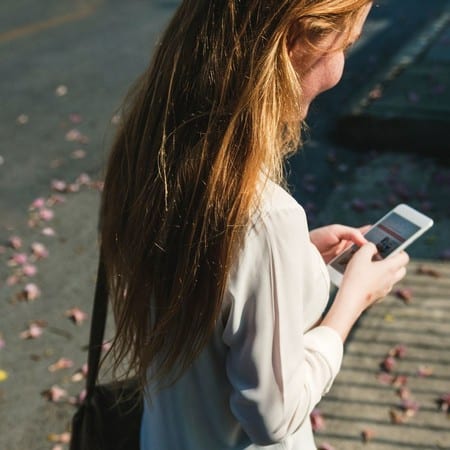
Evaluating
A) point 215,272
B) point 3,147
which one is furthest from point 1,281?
point 215,272

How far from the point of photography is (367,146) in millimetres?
5543

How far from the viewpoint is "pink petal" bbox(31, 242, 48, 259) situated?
175 inches

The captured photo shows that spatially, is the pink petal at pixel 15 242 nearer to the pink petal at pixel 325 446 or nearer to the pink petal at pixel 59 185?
the pink petal at pixel 59 185

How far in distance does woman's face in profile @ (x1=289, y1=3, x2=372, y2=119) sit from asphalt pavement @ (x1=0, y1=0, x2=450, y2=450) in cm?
90

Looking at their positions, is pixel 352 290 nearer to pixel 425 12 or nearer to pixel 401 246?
pixel 401 246

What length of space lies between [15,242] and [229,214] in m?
3.73

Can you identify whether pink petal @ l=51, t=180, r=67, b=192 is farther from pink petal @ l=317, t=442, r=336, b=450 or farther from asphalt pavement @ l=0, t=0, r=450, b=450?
pink petal @ l=317, t=442, r=336, b=450

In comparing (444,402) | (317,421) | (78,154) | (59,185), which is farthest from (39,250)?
(444,402)

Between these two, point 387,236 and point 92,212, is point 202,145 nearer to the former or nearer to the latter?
point 387,236

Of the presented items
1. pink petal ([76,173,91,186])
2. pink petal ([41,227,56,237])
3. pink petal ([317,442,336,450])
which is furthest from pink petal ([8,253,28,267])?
pink petal ([317,442,336,450])

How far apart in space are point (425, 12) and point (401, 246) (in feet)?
27.0

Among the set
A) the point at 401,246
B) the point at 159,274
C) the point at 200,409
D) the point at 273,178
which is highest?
the point at 273,178

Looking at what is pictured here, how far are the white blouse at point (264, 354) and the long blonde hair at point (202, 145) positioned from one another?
4cm

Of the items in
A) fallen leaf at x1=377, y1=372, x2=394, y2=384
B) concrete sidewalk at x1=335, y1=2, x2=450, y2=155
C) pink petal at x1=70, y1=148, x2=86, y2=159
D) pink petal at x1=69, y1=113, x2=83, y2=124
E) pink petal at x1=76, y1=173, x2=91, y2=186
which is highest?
concrete sidewalk at x1=335, y1=2, x2=450, y2=155
